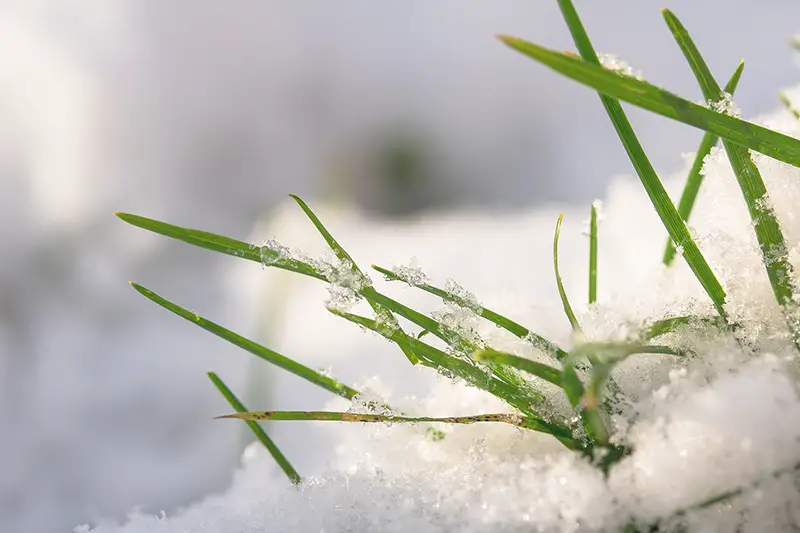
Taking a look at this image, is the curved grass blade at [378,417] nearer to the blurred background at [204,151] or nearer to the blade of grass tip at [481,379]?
the blade of grass tip at [481,379]

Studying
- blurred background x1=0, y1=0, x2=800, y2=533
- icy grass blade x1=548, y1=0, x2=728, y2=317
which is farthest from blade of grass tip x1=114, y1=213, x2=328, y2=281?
blurred background x1=0, y1=0, x2=800, y2=533

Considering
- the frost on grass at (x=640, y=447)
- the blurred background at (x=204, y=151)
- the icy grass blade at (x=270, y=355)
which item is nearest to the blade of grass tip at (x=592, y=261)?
the frost on grass at (x=640, y=447)

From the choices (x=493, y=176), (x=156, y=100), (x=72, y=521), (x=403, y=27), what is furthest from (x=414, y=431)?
(x=403, y=27)

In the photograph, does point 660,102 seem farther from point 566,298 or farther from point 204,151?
point 204,151

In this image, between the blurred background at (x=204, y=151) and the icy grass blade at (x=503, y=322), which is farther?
the blurred background at (x=204, y=151)

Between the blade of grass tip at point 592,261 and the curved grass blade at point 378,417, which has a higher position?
the blade of grass tip at point 592,261

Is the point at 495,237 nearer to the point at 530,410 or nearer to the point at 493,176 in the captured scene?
→ the point at 530,410
